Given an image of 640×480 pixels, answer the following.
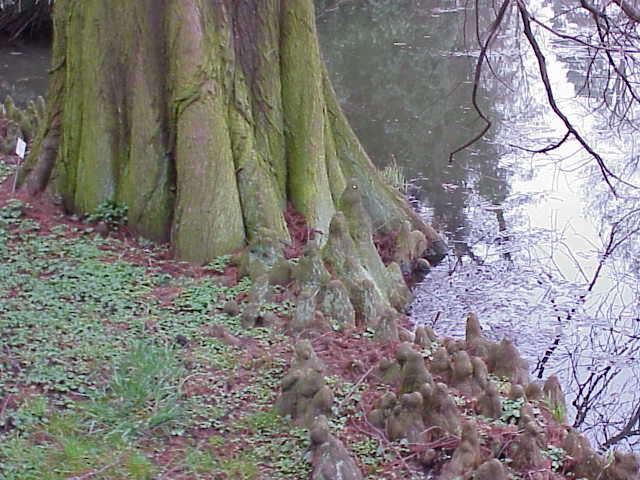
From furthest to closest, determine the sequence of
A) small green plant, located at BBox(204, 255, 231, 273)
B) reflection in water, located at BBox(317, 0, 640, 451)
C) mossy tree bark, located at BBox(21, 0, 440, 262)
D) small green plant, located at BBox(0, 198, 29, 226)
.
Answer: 1. reflection in water, located at BBox(317, 0, 640, 451)
2. small green plant, located at BBox(0, 198, 29, 226)
3. mossy tree bark, located at BBox(21, 0, 440, 262)
4. small green plant, located at BBox(204, 255, 231, 273)

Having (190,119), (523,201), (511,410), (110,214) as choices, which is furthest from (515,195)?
(511,410)

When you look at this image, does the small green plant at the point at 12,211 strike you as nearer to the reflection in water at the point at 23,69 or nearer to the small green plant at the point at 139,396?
the small green plant at the point at 139,396

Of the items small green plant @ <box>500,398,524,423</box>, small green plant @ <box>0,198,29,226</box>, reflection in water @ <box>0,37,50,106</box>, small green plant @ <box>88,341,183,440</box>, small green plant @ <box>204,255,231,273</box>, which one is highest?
reflection in water @ <box>0,37,50,106</box>

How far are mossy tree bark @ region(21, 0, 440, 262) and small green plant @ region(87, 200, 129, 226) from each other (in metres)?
0.07

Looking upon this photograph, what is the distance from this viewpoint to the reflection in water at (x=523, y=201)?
689 centimetres

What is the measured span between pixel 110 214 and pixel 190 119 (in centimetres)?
96

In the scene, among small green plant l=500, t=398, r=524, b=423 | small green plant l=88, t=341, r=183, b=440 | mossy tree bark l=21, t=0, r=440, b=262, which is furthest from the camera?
mossy tree bark l=21, t=0, r=440, b=262

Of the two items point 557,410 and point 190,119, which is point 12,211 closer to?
point 190,119

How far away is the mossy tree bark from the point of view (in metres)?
6.28

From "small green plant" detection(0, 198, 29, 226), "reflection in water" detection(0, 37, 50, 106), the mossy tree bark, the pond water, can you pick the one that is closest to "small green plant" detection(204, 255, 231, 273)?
the mossy tree bark

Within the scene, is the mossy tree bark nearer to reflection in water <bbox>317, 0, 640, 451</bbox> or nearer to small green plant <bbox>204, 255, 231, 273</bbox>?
small green plant <bbox>204, 255, 231, 273</bbox>

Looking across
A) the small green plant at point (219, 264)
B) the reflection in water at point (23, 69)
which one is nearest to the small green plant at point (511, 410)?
the small green plant at point (219, 264)

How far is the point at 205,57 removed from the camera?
6.41 metres

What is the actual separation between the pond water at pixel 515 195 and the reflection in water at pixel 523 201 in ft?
0.06
